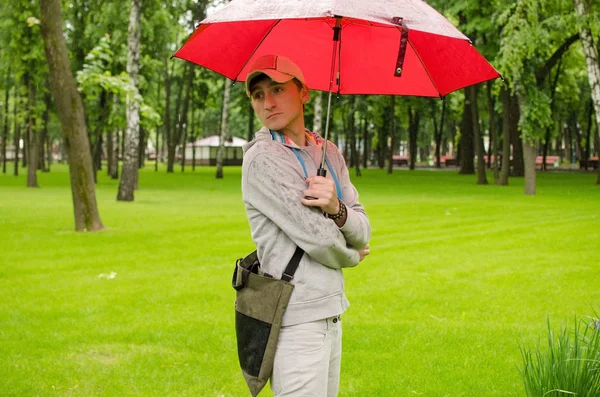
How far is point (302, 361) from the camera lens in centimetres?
321

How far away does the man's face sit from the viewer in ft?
11.1

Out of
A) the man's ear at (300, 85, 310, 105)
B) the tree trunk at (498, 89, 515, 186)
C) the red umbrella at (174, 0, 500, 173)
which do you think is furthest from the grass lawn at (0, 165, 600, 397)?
the tree trunk at (498, 89, 515, 186)

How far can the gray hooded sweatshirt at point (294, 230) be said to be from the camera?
10.4 ft

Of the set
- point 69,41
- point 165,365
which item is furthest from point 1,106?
point 165,365

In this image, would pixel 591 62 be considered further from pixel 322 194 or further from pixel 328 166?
pixel 322 194

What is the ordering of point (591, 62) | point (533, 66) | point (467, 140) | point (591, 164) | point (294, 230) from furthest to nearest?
point (591, 164) < point (467, 140) < point (533, 66) < point (591, 62) < point (294, 230)

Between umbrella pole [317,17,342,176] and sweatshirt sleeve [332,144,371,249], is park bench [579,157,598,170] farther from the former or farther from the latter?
sweatshirt sleeve [332,144,371,249]

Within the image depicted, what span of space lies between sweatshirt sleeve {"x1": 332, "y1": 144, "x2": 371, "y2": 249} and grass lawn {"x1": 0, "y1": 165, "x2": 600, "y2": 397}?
5.90 feet

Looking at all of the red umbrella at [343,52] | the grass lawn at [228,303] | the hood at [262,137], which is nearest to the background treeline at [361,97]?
the grass lawn at [228,303]

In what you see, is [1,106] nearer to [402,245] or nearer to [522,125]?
[522,125]

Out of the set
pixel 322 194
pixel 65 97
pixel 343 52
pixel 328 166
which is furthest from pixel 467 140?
pixel 322 194

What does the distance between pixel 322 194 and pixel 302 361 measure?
0.69 metres

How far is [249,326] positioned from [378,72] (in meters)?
1.96

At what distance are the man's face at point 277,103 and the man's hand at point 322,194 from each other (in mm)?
Answer: 312
